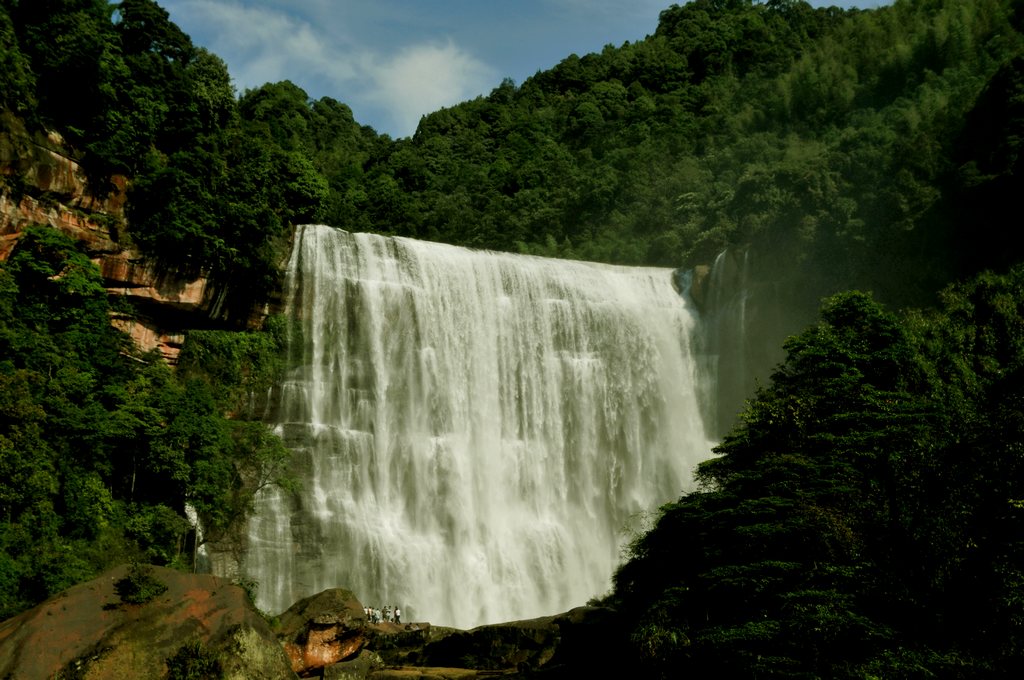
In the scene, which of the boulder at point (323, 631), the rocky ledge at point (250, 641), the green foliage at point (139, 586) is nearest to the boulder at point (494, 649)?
the rocky ledge at point (250, 641)

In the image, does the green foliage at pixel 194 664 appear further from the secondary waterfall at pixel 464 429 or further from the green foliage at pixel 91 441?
the secondary waterfall at pixel 464 429

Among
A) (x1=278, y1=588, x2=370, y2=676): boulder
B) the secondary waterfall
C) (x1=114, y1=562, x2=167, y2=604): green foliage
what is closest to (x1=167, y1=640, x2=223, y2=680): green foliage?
(x1=114, y1=562, x2=167, y2=604): green foliage

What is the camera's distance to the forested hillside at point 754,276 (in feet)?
55.5

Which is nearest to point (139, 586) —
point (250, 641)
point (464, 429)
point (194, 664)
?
point (194, 664)

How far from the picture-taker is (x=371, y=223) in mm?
53562

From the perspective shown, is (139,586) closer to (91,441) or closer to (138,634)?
(138,634)

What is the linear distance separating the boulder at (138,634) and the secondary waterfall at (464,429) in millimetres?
10183

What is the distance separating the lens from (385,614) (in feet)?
95.5

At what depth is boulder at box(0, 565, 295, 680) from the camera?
17.3 metres

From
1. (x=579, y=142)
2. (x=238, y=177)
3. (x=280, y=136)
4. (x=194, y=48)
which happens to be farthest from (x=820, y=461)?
(x=579, y=142)

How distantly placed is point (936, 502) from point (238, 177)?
1126 inches

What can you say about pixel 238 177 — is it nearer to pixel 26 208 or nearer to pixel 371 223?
pixel 26 208

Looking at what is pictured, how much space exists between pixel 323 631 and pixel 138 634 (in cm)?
657

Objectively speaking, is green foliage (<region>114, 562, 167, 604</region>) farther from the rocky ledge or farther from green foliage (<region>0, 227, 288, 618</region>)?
green foliage (<region>0, 227, 288, 618</region>)
